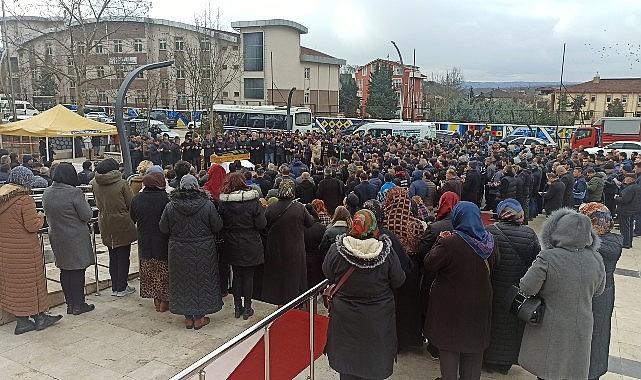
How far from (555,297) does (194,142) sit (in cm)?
1734

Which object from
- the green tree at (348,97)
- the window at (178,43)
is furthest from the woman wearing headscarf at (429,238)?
the green tree at (348,97)

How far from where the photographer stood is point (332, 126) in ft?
119

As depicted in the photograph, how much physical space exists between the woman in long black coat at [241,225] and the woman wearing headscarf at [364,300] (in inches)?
78.3

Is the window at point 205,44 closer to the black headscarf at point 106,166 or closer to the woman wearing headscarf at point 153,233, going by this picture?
the black headscarf at point 106,166

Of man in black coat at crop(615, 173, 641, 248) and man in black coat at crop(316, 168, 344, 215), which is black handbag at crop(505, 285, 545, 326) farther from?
man in black coat at crop(615, 173, 641, 248)

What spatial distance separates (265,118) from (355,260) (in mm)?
29724

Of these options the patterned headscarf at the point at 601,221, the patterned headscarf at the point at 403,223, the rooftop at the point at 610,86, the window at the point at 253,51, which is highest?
the window at the point at 253,51

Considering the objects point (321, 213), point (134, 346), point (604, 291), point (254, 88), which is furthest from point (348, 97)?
point (604, 291)

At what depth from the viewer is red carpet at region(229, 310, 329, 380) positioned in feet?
11.0

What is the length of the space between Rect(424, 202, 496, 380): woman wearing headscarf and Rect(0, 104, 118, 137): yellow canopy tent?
38.6 ft

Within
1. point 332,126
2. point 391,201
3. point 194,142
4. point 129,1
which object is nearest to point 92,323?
point 391,201

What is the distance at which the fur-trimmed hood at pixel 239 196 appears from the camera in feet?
17.2

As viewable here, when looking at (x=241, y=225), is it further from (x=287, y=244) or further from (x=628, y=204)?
(x=628, y=204)

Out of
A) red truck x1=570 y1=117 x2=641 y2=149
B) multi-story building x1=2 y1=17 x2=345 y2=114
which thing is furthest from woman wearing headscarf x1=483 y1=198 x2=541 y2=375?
multi-story building x1=2 y1=17 x2=345 y2=114
